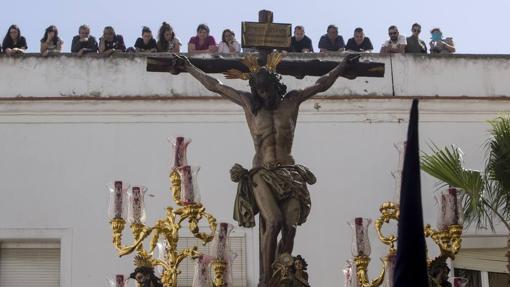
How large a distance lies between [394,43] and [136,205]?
743 centimetres

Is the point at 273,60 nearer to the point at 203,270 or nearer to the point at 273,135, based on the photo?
the point at 273,135

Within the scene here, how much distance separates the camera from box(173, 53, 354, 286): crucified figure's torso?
7.91 meters

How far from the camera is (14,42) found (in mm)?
15344

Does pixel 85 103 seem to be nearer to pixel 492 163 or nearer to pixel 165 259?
pixel 492 163

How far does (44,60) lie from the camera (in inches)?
595

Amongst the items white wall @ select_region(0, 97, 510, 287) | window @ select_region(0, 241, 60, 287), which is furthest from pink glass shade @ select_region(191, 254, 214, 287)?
window @ select_region(0, 241, 60, 287)

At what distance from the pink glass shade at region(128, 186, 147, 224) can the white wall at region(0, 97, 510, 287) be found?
18.3ft

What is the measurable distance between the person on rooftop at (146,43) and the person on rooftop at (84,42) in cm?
52

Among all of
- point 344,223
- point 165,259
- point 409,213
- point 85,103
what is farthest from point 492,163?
point 409,213

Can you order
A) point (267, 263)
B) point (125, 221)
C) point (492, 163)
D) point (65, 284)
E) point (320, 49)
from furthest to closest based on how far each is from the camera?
point (320, 49) < point (65, 284) < point (492, 163) < point (125, 221) < point (267, 263)

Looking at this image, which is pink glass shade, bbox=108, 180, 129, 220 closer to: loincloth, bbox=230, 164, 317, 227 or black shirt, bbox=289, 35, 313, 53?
loincloth, bbox=230, 164, 317, 227

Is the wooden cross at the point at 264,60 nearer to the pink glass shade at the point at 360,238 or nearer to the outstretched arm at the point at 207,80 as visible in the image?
the outstretched arm at the point at 207,80

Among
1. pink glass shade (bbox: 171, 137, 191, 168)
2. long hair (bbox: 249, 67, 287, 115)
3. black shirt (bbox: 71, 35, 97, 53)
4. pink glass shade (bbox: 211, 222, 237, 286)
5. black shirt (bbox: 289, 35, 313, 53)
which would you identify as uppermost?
black shirt (bbox: 71, 35, 97, 53)

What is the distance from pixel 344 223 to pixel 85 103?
3270 millimetres
